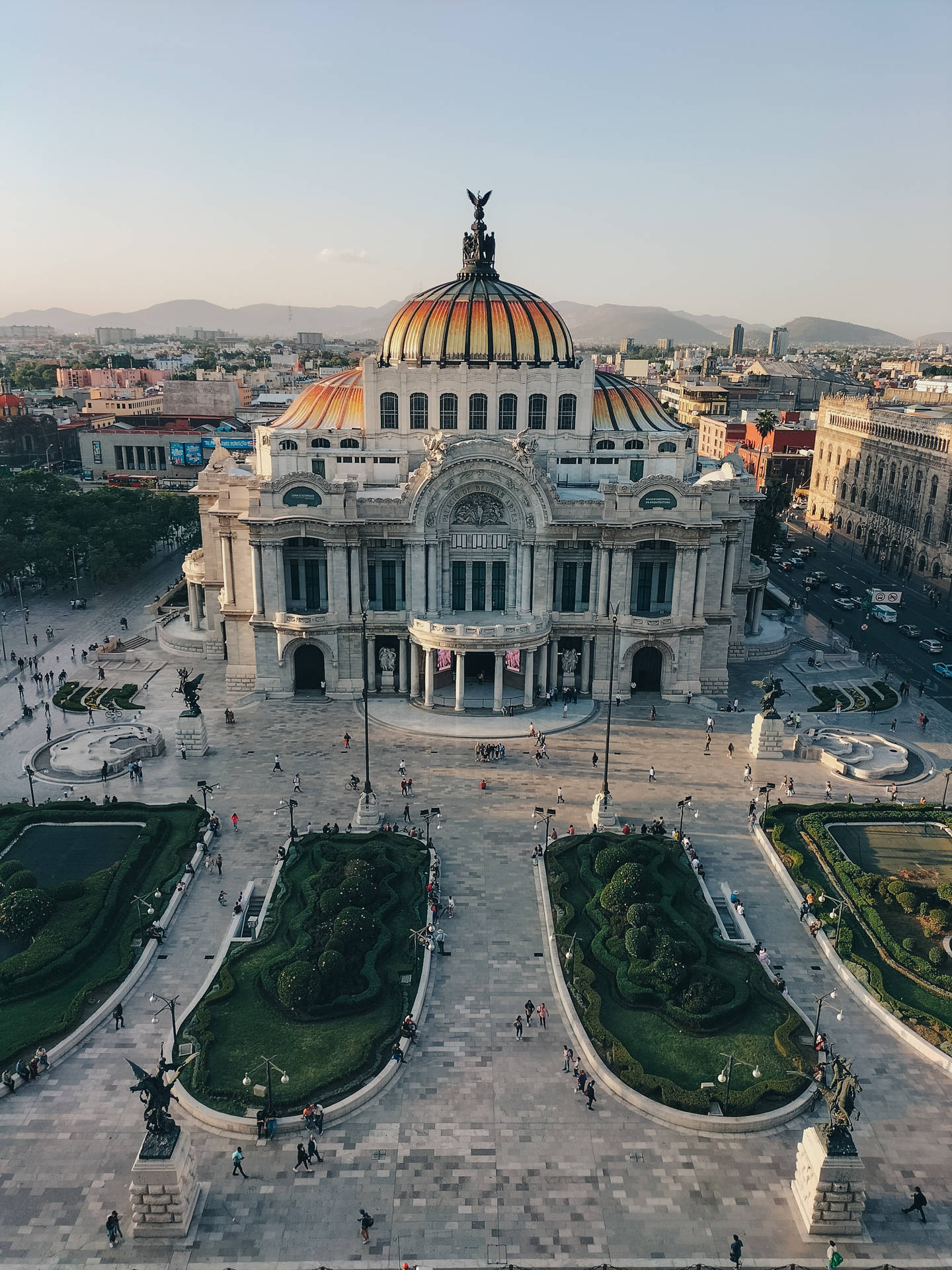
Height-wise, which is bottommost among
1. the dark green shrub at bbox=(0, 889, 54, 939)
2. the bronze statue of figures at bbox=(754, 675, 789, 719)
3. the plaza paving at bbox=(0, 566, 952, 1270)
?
the plaza paving at bbox=(0, 566, 952, 1270)

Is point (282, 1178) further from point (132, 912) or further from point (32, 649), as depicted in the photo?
point (32, 649)

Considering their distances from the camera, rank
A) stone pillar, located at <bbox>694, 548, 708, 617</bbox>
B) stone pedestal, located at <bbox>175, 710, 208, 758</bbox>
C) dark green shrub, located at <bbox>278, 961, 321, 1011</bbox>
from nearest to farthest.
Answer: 1. dark green shrub, located at <bbox>278, 961, 321, 1011</bbox>
2. stone pedestal, located at <bbox>175, 710, 208, 758</bbox>
3. stone pillar, located at <bbox>694, 548, 708, 617</bbox>

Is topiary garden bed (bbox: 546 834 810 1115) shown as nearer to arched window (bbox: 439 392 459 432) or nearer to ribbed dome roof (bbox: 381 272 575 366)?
arched window (bbox: 439 392 459 432)

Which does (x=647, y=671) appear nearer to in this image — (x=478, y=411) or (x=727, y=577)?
(x=727, y=577)

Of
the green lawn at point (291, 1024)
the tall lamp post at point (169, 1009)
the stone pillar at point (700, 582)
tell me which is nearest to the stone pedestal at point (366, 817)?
the green lawn at point (291, 1024)

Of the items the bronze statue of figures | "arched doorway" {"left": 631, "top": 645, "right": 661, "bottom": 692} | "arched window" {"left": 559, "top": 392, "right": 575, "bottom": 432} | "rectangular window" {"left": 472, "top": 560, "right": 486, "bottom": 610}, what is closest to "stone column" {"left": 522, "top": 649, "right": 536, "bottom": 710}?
"rectangular window" {"left": 472, "top": 560, "right": 486, "bottom": 610}

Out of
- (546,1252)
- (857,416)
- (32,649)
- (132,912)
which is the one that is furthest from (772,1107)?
(857,416)
